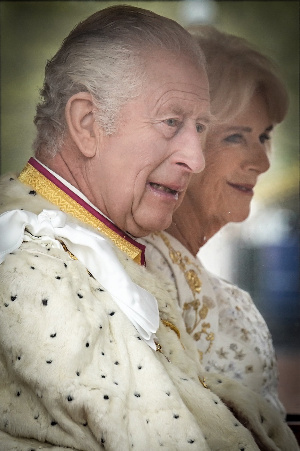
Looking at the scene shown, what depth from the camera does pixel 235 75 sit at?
305 centimetres

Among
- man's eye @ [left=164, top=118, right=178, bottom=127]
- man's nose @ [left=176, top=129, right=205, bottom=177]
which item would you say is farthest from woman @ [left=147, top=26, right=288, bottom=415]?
man's eye @ [left=164, top=118, right=178, bottom=127]

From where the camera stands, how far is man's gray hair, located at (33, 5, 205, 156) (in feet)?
7.99

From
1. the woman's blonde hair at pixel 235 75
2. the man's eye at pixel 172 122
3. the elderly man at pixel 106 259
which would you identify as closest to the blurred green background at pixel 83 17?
the woman's blonde hair at pixel 235 75

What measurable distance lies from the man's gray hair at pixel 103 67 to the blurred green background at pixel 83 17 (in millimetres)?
269

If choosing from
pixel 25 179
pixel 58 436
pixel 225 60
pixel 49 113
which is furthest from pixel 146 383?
pixel 225 60

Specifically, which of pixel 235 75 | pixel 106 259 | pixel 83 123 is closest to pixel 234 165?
pixel 235 75

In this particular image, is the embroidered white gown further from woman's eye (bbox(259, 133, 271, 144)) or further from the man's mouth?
woman's eye (bbox(259, 133, 271, 144))

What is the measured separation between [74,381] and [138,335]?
253 millimetres

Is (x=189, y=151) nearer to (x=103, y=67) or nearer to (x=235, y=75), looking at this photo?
(x=103, y=67)

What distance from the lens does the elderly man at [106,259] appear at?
6.25 ft

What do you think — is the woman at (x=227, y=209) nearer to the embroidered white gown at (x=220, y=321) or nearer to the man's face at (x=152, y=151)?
the embroidered white gown at (x=220, y=321)

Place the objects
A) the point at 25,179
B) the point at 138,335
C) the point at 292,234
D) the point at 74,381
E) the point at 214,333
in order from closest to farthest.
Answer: the point at 74,381, the point at 138,335, the point at 25,179, the point at 214,333, the point at 292,234

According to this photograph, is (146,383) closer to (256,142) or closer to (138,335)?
(138,335)

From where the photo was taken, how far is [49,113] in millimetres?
2512
